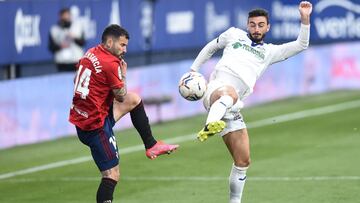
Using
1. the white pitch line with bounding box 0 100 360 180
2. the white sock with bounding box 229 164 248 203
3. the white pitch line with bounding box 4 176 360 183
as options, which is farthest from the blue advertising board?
the white sock with bounding box 229 164 248 203

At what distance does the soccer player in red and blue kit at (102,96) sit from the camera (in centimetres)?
1116

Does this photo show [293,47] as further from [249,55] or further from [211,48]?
[211,48]

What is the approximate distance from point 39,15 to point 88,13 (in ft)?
4.65

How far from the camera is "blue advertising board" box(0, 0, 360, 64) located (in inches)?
799

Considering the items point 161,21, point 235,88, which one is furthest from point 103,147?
point 161,21

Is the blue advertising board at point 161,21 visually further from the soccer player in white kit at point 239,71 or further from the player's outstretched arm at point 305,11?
the player's outstretched arm at point 305,11

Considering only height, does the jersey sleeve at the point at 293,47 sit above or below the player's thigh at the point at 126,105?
above

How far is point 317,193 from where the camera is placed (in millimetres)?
13562

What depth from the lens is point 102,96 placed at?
37.1 ft

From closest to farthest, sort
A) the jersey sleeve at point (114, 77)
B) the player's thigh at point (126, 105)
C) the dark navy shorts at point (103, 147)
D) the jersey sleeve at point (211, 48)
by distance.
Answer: the jersey sleeve at point (114, 77)
the dark navy shorts at point (103, 147)
the player's thigh at point (126, 105)
the jersey sleeve at point (211, 48)

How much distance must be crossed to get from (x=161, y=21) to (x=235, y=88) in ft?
38.1

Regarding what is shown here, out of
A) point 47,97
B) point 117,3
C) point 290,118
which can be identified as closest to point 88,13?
point 117,3

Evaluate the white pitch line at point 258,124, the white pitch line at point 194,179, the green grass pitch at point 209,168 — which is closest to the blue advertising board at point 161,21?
the green grass pitch at point 209,168

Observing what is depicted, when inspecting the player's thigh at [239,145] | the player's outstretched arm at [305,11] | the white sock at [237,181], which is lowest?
the white sock at [237,181]
